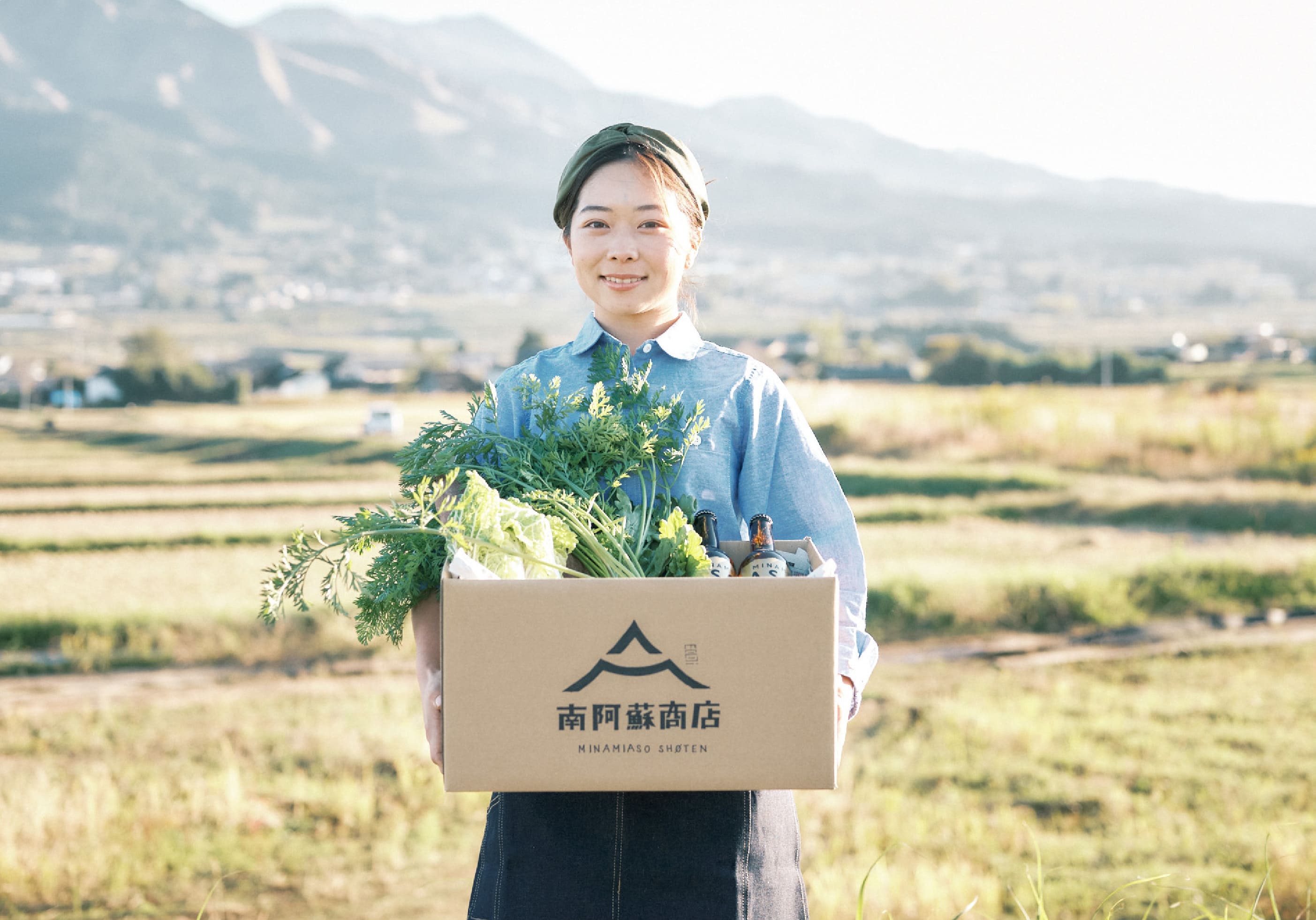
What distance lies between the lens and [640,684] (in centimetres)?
150

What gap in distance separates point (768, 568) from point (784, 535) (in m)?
0.24

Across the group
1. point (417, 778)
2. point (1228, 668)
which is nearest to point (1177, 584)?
point (1228, 668)

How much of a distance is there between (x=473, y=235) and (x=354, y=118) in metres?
40.8

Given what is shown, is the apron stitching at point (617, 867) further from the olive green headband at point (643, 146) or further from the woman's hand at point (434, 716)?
the olive green headband at point (643, 146)

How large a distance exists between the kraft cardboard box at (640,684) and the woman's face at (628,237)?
26.9 inches

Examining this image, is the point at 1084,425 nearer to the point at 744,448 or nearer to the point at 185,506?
the point at 185,506

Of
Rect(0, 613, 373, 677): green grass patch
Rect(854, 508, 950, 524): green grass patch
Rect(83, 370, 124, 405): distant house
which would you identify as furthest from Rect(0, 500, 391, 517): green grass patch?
Rect(854, 508, 950, 524): green grass patch

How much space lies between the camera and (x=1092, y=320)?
39.9m

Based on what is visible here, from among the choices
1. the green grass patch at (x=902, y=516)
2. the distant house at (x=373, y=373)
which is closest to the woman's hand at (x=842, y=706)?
the green grass patch at (x=902, y=516)

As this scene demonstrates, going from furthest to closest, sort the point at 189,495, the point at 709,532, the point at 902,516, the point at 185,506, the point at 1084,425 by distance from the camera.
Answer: the point at 1084,425 < the point at 189,495 < the point at 185,506 < the point at 902,516 < the point at 709,532

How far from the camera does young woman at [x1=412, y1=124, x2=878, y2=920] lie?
181cm

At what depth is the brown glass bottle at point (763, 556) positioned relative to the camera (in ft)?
5.57

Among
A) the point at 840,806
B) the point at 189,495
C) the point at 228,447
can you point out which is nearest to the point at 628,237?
the point at 840,806

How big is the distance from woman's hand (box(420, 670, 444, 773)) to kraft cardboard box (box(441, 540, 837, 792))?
0.29ft
